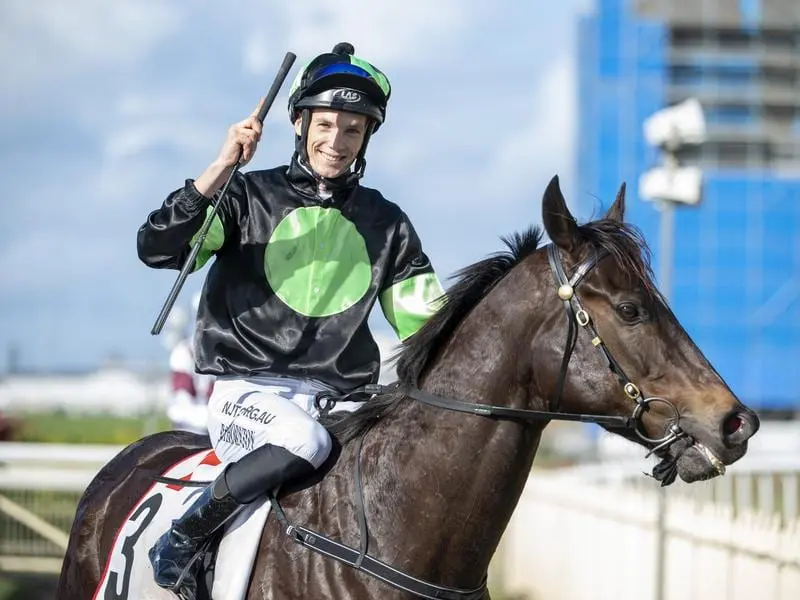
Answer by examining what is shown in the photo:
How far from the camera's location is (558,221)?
10.4 feet

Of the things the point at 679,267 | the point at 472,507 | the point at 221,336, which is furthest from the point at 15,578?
the point at 679,267

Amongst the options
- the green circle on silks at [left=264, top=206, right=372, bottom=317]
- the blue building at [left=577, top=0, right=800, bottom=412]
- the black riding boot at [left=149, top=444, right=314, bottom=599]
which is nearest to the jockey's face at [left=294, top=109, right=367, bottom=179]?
the green circle on silks at [left=264, top=206, right=372, bottom=317]

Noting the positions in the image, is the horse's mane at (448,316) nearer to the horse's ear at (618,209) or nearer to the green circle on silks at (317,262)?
the horse's ear at (618,209)

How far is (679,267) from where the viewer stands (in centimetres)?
3750

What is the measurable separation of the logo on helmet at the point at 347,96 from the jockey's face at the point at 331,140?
51 millimetres

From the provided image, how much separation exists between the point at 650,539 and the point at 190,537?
4.94 metres

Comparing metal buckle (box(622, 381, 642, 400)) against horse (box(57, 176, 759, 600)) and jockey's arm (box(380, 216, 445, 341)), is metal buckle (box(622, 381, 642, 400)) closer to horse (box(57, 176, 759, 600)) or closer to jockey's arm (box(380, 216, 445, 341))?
horse (box(57, 176, 759, 600))

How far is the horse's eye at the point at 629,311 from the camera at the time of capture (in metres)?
3.06

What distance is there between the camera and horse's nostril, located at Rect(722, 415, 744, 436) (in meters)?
2.93

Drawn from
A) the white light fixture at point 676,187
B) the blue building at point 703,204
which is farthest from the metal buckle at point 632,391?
the blue building at point 703,204

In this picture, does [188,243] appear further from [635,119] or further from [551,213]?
[635,119]

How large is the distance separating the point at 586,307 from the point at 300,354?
94 centimetres

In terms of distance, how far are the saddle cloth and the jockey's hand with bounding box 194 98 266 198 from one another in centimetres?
88

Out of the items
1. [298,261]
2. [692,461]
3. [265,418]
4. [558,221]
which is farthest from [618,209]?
[265,418]
